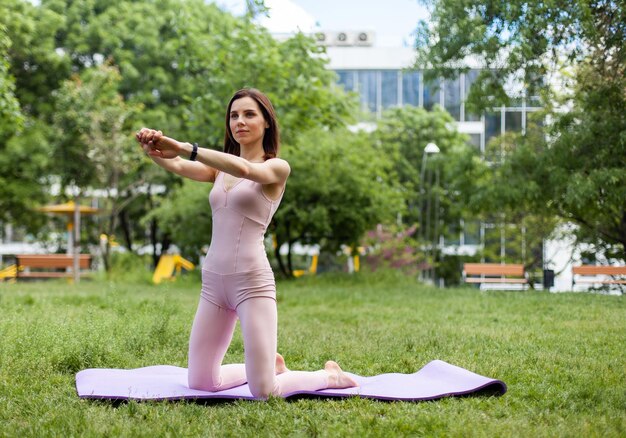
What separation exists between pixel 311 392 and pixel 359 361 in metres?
1.90

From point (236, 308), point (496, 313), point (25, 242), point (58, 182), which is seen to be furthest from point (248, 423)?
point (25, 242)

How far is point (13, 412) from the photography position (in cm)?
514

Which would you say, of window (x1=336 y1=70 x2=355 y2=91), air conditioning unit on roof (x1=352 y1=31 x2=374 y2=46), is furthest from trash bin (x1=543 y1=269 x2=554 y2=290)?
air conditioning unit on roof (x1=352 y1=31 x2=374 y2=46)

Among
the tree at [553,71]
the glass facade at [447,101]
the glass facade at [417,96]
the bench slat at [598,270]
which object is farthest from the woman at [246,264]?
the glass facade at [417,96]

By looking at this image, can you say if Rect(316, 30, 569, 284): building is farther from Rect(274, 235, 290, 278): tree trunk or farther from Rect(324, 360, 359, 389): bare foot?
Rect(324, 360, 359, 389): bare foot

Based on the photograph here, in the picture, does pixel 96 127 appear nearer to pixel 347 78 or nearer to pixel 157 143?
pixel 347 78

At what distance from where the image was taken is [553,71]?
15.0 m

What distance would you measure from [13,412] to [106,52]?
2747 cm

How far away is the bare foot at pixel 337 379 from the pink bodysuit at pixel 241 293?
10.6 inches

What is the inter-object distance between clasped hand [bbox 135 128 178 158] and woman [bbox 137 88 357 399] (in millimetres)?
383

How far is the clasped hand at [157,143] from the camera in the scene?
4695 mm

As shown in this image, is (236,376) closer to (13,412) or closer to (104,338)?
(13,412)

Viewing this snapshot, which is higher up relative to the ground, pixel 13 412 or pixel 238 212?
pixel 238 212

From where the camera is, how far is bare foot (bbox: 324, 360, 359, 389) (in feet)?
19.1
